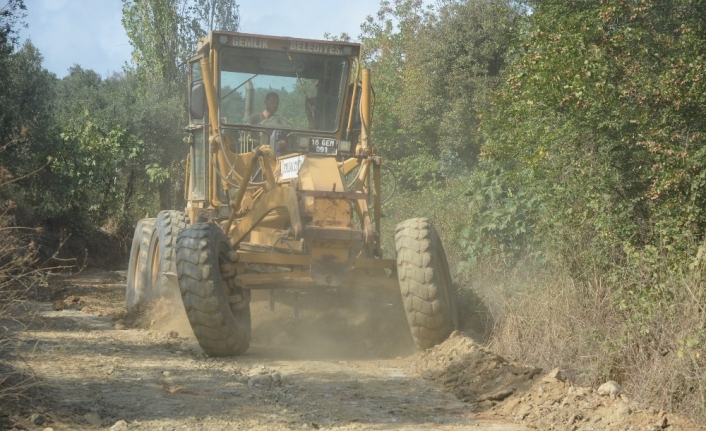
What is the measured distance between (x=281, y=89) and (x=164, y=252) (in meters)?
2.48

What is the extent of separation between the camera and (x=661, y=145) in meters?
8.88

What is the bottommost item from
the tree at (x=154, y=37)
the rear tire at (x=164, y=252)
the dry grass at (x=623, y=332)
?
the dry grass at (x=623, y=332)

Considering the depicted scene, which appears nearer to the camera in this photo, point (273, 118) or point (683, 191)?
point (683, 191)

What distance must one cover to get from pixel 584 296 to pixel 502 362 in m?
1.21

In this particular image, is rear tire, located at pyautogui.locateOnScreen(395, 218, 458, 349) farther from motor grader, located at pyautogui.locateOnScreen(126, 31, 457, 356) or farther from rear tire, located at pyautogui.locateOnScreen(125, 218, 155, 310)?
rear tire, located at pyautogui.locateOnScreen(125, 218, 155, 310)

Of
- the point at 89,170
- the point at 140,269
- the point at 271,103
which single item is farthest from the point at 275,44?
the point at 89,170

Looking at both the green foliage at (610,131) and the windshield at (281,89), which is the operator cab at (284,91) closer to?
the windshield at (281,89)

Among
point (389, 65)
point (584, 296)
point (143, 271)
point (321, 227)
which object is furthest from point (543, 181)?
point (389, 65)

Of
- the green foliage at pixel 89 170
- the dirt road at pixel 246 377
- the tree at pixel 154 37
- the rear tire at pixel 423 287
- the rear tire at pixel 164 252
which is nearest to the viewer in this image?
the dirt road at pixel 246 377

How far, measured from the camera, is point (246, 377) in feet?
27.8

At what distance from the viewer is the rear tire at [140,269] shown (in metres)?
12.8

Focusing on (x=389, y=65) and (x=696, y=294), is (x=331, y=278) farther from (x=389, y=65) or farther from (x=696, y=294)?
(x=389, y=65)

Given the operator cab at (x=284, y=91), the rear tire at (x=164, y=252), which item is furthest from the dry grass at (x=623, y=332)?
the rear tire at (x=164, y=252)

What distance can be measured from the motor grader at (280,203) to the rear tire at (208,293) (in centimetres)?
1
